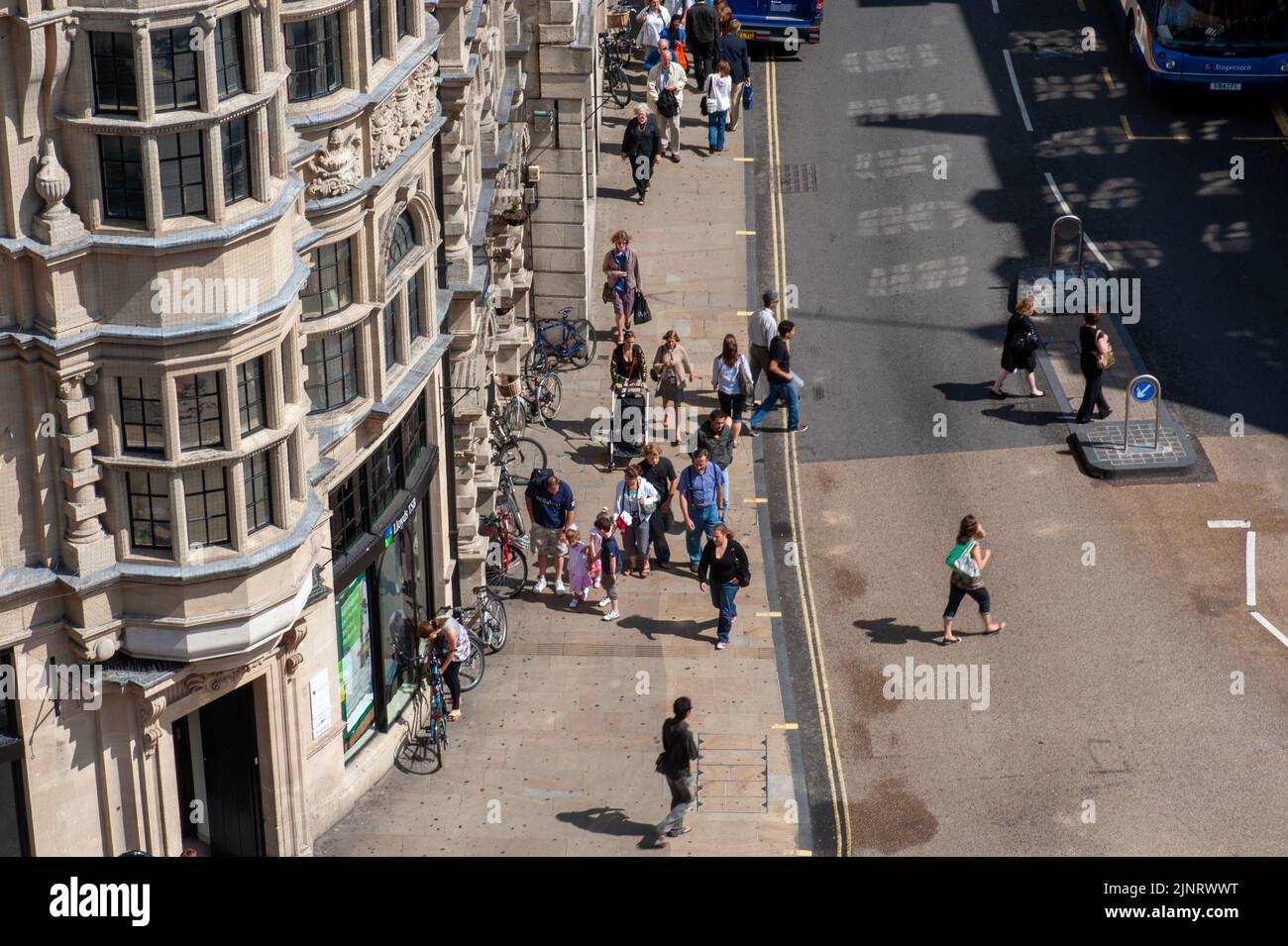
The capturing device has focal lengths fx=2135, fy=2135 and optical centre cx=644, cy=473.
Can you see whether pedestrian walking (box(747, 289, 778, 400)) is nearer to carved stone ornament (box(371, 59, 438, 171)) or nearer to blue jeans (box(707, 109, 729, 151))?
blue jeans (box(707, 109, 729, 151))

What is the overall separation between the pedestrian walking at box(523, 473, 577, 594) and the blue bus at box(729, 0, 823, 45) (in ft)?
70.7

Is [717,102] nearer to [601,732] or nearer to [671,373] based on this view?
[671,373]

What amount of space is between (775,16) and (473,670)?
25.1 metres

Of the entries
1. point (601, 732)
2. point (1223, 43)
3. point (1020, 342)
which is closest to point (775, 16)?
point (1223, 43)

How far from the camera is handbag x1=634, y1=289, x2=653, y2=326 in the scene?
41.2 metres

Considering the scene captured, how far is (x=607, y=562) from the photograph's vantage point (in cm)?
3309

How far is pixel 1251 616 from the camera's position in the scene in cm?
3284

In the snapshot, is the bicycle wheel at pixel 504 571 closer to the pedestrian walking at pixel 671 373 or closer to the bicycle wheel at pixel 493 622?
the bicycle wheel at pixel 493 622

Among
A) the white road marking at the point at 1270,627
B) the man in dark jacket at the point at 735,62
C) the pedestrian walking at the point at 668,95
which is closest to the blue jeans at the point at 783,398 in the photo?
the white road marking at the point at 1270,627

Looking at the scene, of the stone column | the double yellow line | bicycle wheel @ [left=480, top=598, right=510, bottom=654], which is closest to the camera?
the stone column

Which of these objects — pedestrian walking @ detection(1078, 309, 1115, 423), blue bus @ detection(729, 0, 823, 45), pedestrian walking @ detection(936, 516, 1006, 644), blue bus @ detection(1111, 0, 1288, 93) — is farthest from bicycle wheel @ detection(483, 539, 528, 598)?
blue bus @ detection(1111, 0, 1288, 93)

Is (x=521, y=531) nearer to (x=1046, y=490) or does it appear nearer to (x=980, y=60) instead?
(x=1046, y=490)

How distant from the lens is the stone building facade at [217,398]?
2145 centimetres

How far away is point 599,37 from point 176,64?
92.7 ft
